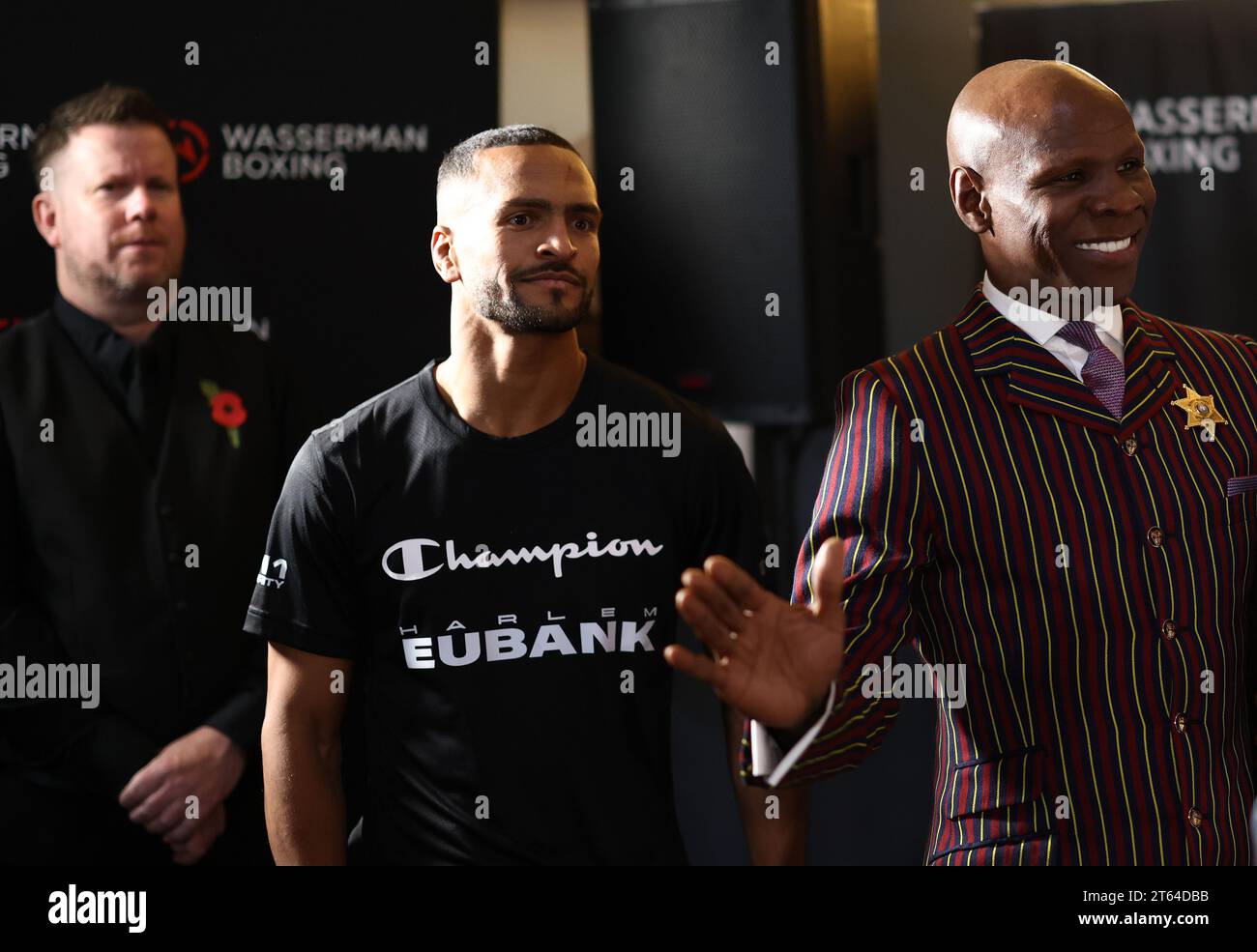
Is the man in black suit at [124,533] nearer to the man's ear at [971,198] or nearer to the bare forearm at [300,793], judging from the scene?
the bare forearm at [300,793]

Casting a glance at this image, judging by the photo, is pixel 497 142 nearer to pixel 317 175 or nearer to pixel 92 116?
pixel 317 175

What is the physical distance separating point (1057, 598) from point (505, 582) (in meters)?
0.81

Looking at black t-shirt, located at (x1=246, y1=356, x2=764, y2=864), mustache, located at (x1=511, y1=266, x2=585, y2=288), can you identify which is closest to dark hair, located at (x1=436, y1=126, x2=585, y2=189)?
mustache, located at (x1=511, y1=266, x2=585, y2=288)

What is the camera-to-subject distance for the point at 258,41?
109 inches

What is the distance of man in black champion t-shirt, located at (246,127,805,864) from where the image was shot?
2137 millimetres

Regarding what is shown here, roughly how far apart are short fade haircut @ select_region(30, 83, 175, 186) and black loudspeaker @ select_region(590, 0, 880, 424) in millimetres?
856

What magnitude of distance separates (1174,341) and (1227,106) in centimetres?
103

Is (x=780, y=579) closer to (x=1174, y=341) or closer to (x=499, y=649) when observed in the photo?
(x=499, y=649)

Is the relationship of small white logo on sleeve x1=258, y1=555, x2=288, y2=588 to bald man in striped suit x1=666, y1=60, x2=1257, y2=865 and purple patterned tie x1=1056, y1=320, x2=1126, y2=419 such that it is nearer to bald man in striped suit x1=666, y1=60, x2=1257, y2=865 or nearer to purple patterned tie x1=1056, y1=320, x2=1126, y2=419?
bald man in striped suit x1=666, y1=60, x2=1257, y2=865

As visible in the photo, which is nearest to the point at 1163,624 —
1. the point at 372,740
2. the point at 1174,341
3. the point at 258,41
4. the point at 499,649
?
the point at 1174,341

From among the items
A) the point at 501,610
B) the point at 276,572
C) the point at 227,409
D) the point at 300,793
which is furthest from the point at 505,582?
the point at 227,409

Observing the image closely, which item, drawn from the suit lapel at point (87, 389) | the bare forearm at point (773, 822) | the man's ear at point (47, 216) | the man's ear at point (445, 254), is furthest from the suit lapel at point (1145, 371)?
the man's ear at point (47, 216)

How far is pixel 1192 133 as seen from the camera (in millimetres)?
2775
